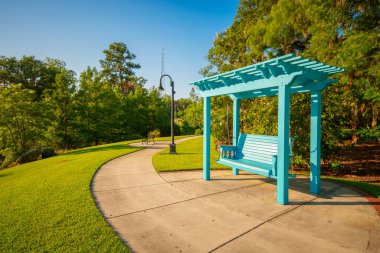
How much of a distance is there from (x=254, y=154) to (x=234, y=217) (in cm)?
267

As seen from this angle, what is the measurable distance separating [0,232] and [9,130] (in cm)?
2014

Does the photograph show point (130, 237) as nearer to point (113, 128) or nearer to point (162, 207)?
point (162, 207)

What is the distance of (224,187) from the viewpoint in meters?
5.61

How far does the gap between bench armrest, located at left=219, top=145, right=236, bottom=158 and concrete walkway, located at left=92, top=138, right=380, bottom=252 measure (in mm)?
859

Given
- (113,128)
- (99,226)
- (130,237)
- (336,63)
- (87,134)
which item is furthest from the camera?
(113,128)

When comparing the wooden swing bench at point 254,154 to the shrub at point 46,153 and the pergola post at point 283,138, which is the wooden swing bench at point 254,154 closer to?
the pergola post at point 283,138

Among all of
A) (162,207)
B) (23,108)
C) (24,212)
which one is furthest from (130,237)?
(23,108)

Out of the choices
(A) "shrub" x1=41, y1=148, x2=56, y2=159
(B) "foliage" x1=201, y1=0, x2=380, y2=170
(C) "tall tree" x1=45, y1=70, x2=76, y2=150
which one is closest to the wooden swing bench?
(B) "foliage" x1=201, y1=0, x2=380, y2=170

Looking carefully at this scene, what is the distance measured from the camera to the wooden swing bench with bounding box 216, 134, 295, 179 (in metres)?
5.00

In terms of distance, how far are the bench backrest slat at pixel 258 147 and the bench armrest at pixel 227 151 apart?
0.18m

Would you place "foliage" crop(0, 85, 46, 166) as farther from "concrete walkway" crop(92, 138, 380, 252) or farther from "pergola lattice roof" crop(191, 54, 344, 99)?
"pergola lattice roof" crop(191, 54, 344, 99)

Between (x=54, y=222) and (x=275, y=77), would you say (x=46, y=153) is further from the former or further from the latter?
(x=275, y=77)

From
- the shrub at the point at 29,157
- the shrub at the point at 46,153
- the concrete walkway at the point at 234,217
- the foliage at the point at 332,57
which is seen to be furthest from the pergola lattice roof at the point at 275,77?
the shrub at the point at 29,157

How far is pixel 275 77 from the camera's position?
14.4 feet
